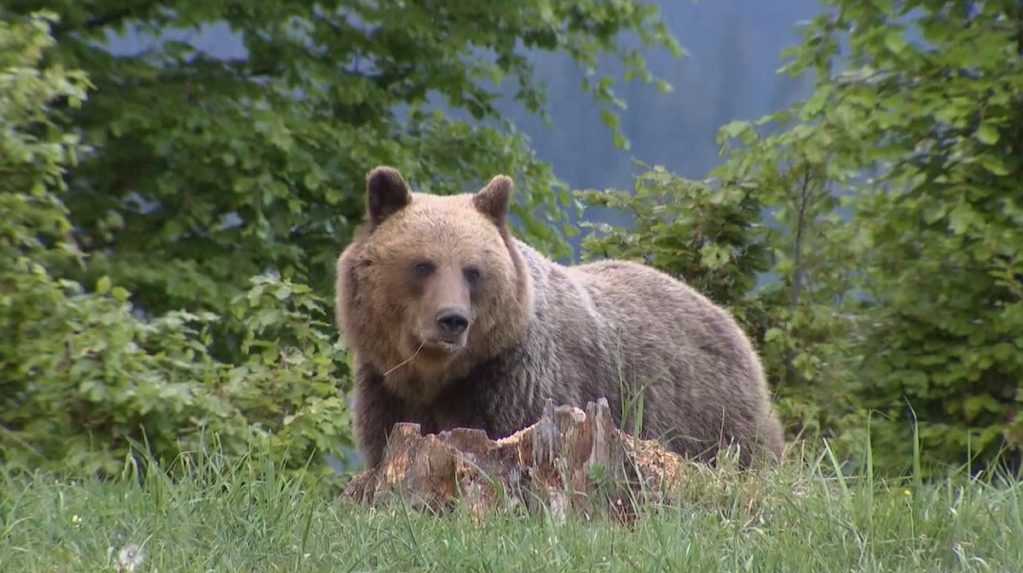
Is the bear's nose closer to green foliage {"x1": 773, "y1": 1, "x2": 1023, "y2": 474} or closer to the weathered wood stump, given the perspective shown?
the weathered wood stump

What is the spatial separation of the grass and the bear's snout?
147cm

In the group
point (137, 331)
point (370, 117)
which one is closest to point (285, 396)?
point (137, 331)

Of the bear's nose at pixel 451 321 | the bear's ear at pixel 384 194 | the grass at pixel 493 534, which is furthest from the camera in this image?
the bear's ear at pixel 384 194

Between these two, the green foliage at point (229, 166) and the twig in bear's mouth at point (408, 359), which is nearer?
the twig in bear's mouth at point (408, 359)

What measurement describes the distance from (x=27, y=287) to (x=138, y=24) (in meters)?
5.91

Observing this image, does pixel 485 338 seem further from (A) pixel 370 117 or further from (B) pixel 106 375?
(A) pixel 370 117

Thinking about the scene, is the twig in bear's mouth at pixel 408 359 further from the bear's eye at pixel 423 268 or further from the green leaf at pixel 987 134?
the green leaf at pixel 987 134

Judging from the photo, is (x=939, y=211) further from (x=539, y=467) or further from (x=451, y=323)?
(x=539, y=467)

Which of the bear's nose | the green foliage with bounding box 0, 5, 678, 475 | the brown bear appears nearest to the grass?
the bear's nose

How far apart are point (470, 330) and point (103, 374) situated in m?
2.17

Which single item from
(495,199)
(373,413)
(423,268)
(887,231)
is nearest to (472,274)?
(423,268)

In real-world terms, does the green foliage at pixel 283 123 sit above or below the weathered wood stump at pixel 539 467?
above

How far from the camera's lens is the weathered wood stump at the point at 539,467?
445 centimetres

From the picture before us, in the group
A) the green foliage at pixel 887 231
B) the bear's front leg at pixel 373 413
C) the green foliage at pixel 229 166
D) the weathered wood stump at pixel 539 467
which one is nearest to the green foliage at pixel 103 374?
the green foliage at pixel 229 166
